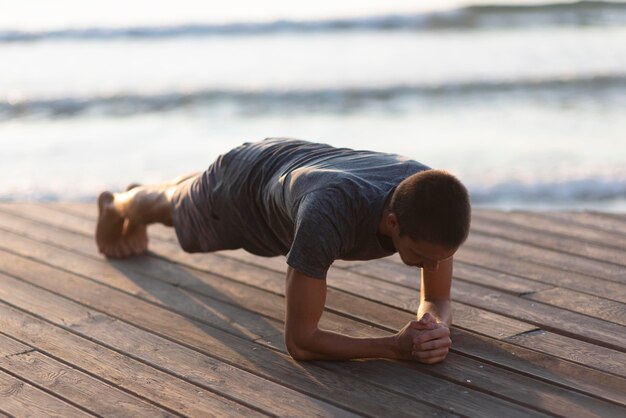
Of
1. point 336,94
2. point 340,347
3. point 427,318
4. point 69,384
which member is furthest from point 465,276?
point 336,94

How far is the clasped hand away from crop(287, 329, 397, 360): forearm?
0.03 metres

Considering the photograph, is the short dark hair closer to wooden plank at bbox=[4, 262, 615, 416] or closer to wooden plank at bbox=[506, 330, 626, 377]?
wooden plank at bbox=[4, 262, 615, 416]

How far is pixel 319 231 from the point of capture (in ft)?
8.04

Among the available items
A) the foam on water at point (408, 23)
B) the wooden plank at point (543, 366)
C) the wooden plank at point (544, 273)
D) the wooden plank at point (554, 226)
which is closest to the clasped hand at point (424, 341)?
the wooden plank at point (543, 366)

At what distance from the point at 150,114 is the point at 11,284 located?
14.4 ft

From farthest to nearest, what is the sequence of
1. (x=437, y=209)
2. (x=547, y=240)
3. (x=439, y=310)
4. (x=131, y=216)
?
(x=547, y=240)
(x=131, y=216)
(x=439, y=310)
(x=437, y=209)

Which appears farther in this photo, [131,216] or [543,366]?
[131,216]

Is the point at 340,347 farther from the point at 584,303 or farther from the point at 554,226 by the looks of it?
the point at 554,226

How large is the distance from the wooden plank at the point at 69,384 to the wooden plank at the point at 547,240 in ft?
5.96

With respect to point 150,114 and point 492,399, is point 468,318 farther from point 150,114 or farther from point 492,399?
point 150,114

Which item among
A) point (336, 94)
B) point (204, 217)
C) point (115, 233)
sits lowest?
point (336, 94)

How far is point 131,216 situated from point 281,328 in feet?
2.92

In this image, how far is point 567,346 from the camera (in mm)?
2719

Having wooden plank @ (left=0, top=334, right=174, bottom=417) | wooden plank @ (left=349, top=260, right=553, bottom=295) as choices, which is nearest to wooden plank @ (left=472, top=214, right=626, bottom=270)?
wooden plank @ (left=349, top=260, right=553, bottom=295)
